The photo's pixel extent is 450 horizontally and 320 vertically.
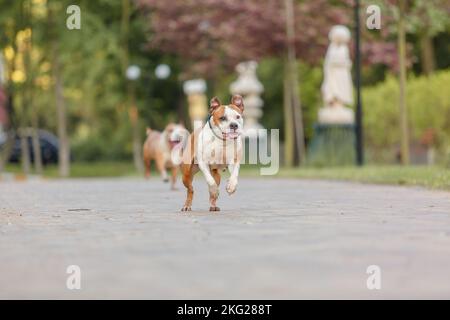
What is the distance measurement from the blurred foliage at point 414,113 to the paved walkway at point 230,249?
2191 centimetres

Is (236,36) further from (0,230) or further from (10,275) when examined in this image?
(10,275)

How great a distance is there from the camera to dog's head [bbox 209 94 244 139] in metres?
13.8

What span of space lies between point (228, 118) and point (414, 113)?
1055 inches

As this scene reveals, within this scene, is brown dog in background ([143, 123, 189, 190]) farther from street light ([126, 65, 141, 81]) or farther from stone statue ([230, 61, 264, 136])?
stone statue ([230, 61, 264, 136])

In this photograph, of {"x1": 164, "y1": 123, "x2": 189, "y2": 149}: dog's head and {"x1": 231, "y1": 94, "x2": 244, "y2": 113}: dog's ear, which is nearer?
{"x1": 231, "y1": 94, "x2": 244, "y2": 113}: dog's ear

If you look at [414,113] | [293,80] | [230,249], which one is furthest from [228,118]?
[293,80]

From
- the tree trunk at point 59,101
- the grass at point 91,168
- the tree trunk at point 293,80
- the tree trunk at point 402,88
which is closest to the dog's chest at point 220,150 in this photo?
the tree trunk at point 402,88

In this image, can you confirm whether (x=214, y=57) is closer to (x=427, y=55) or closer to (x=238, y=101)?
(x=427, y=55)

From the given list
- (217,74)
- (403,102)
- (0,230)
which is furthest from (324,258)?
(217,74)

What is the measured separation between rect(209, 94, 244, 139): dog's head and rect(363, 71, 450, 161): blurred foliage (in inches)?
959

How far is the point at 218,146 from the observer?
14.1m

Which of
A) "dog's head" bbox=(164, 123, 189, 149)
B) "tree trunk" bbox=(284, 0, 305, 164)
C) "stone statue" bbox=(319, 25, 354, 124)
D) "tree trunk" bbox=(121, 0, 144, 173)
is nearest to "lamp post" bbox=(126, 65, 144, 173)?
"tree trunk" bbox=(121, 0, 144, 173)

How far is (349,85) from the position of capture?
36.4m

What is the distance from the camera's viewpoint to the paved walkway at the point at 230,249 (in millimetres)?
7789
